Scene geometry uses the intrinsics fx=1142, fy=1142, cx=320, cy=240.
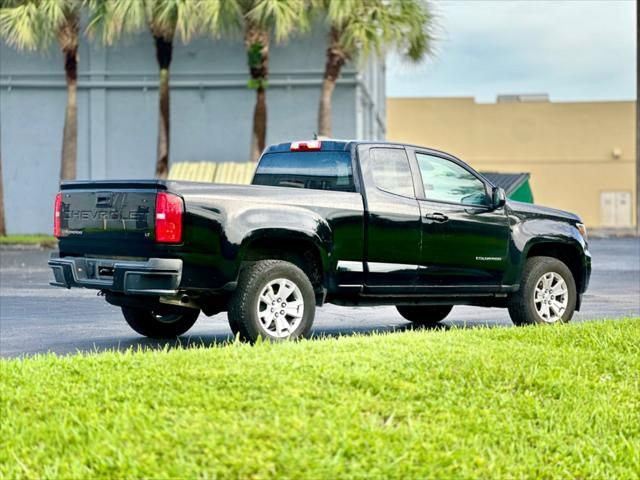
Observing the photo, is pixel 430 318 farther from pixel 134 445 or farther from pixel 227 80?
pixel 227 80

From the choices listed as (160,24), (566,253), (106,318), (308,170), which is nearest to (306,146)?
(308,170)

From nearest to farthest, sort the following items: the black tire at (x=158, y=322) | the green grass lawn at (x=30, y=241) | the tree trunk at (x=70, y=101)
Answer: the black tire at (x=158, y=322)
the green grass lawn at (x=30, y=241)
the tree trunk at (x=70, y=101)

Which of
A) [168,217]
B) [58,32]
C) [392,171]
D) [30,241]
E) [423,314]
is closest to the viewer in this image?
[168,217]

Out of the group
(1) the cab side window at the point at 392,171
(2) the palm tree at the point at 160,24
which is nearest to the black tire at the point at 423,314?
(1) the cab side window at the point at 392,171

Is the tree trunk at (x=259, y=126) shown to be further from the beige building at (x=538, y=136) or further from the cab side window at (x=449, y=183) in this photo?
the beige building at (x=538, y=136)

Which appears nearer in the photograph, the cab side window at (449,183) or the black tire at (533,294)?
the cab side window at (449,183)

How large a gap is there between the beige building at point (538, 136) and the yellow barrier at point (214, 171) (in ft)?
83.3

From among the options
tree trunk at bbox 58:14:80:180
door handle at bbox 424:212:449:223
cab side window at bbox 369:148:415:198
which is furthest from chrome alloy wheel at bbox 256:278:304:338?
tree trunk at bbox 58:14:80:180

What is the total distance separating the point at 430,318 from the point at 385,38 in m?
21.3

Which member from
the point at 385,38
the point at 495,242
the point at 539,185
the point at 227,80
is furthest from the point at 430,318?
the point at 539,185

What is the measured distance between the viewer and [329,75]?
34312mm

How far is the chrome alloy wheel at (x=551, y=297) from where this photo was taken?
470 inches

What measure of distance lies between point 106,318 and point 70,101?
893 inches

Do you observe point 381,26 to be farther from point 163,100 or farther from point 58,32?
point 58,32
